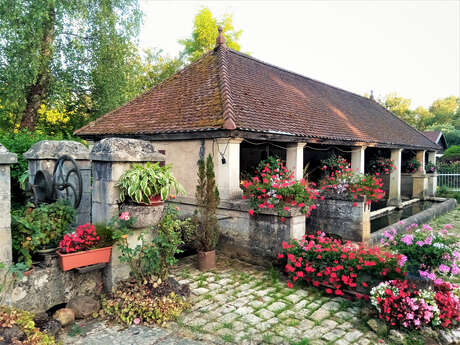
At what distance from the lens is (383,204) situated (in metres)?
14.6

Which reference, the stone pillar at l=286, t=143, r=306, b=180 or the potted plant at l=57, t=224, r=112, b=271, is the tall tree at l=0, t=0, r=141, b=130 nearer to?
the stone pillar at l=286, t=143, r=306, b=180

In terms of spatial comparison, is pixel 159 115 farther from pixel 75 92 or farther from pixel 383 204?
pixel 383 204

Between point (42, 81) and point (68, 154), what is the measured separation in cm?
1040

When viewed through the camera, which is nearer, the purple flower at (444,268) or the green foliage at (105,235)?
the purple flower at (444,268)

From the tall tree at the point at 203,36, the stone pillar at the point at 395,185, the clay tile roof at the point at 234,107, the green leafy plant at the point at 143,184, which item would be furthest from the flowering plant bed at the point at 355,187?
the tall tree at the point at 203,36

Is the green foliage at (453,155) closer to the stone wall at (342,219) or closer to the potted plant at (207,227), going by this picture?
the stone wall at (342,219)

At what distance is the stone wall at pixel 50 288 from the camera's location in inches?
147

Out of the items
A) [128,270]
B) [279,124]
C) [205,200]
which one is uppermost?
[279,124]

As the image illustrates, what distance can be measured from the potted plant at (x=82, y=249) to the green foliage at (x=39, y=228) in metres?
0.20

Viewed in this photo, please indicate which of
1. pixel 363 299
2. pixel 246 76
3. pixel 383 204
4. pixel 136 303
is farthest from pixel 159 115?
pixel 383 204

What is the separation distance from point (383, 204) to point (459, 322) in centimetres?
1125

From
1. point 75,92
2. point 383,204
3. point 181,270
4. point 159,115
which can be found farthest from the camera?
point 75,92

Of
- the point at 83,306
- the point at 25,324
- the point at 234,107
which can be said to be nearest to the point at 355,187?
the point at 234,107

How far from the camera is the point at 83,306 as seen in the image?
13.5 ft
